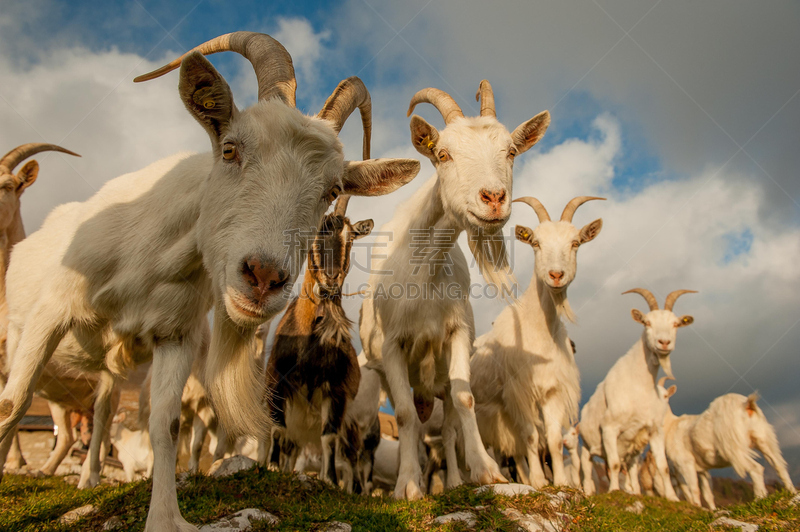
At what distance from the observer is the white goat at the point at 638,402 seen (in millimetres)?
8758

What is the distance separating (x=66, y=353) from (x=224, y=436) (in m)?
2.57

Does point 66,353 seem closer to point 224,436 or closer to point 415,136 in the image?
point 224,436

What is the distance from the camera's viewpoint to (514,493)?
→ 3729mm

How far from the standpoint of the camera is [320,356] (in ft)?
17.3

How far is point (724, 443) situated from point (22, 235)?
40.7 feet

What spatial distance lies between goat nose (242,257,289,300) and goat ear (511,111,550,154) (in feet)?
10.7

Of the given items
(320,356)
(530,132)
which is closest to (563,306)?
(530,132)

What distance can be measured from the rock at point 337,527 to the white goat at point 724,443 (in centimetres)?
847

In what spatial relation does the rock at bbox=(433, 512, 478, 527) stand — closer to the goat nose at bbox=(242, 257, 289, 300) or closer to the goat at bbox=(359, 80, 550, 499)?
the goat at bbox=(359, 80, 550, 499)

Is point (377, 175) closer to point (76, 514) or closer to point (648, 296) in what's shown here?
point (76, 514)

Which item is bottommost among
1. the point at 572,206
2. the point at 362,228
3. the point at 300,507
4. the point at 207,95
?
the point at 300,507

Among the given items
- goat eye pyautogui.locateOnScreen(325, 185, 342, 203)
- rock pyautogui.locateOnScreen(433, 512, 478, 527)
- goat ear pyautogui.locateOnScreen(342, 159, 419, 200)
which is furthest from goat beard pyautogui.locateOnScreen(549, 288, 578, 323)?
goat eye pyautogui.locateOnScreen(325, 185, 342, 203)

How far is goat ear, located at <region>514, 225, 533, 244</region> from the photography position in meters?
6.71

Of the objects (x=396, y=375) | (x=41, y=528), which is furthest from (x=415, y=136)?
(x=41, y=528)
